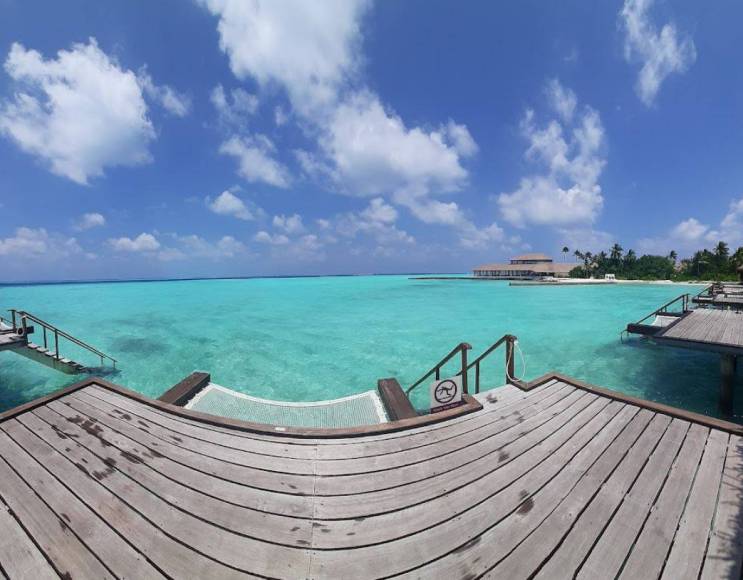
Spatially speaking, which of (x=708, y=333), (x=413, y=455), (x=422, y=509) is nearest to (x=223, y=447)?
(x=413, y=455)

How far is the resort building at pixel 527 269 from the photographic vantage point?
75719mm

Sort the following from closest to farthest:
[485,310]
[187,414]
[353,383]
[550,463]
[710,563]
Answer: [710,563] → [550,463] → [187,414] → [353,383] → [485,310]

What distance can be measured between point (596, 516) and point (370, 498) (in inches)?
63.2

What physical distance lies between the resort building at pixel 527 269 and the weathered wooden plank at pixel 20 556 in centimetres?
8527

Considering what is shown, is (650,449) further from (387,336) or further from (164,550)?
(387,336)

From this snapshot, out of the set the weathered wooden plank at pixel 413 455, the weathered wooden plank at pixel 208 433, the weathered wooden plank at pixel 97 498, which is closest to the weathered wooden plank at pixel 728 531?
the weathered wooden plank at pixel 413 455

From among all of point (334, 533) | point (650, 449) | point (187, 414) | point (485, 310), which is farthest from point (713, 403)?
point (485, 310)

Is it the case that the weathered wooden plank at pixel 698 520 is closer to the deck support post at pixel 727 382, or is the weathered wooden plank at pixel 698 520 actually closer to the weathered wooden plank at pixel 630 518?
the weathered wooden plank at pixel 630 518

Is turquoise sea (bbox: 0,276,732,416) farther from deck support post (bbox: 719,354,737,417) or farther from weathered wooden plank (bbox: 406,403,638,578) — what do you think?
weathered wooden plank (bbox: 406,403,638,578)

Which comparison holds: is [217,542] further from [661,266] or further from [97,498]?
[661,266]

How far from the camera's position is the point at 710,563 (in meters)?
1.89

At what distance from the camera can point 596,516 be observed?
2.22 meters

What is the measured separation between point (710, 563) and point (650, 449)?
1.26m

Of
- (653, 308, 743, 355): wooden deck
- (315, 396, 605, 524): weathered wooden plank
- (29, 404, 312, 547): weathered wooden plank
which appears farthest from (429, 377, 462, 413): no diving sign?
(653, 308, 743, 355): wooden deck
